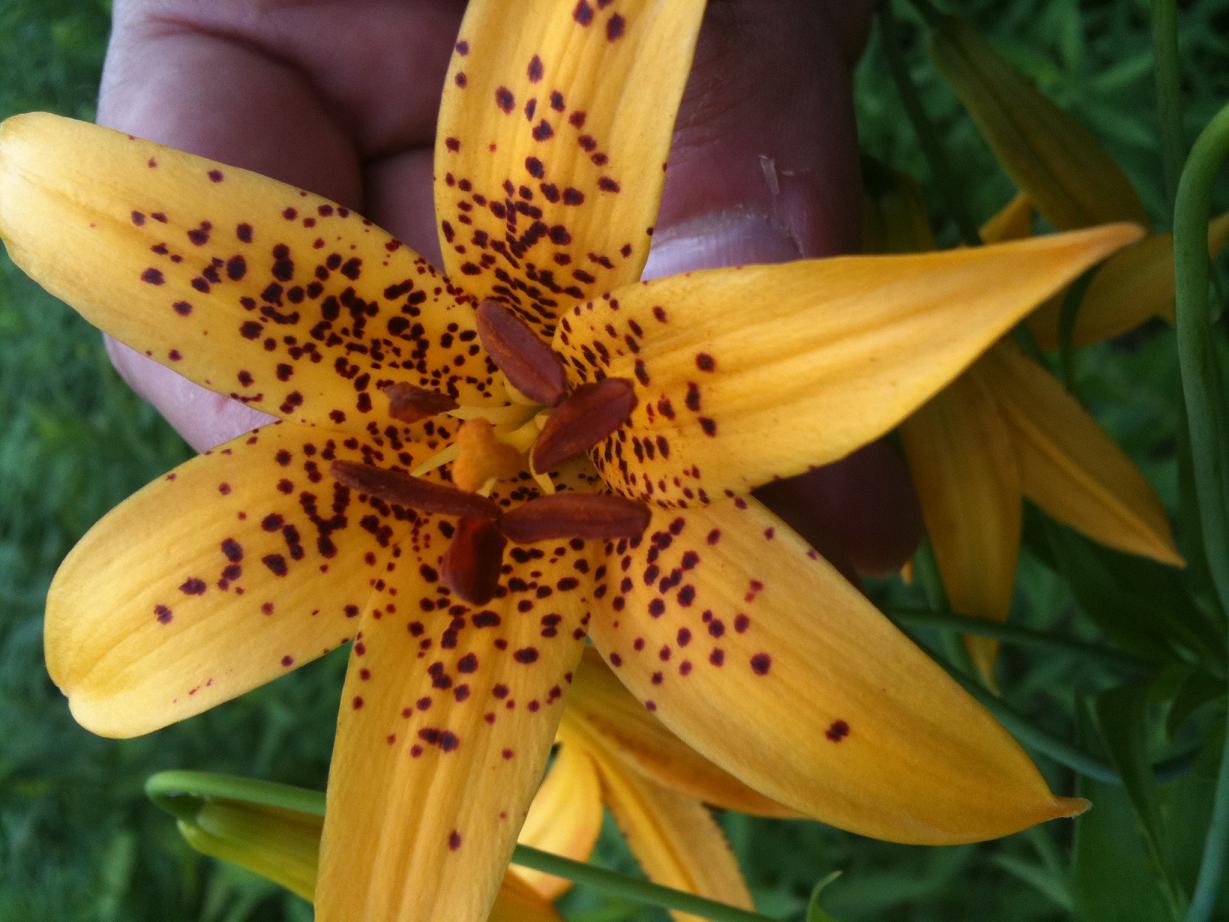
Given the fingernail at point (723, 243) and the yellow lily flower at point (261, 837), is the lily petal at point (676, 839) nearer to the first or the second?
the yellow lily flower at point (261, 837)

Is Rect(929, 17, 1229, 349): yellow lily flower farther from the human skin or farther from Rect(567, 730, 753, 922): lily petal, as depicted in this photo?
Rect(567, 730, 753, 922): lily petal

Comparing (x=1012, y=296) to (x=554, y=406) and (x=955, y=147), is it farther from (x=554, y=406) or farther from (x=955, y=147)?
(x=955, y=147)

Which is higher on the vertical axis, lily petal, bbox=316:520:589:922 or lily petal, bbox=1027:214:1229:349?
lily petal, bbox=1027:214:1229:349

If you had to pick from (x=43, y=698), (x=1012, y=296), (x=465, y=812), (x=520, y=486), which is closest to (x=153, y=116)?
(x=520, y=486)

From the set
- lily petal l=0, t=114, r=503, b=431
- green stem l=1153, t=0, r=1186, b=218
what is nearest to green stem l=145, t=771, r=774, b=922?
lily petal l=0, t=114, r=503, b=431

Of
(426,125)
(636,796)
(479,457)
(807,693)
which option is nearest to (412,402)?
(479,457)

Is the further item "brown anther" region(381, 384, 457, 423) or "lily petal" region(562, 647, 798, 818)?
"lily petal" region(562, 647, 798, 818)

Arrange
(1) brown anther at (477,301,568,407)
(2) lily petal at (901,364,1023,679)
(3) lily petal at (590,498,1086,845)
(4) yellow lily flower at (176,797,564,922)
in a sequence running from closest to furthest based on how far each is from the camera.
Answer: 1. (3) lily petal at (590,498,1086,845)
2. (1) brown anther at (477,301,568,407)
3. (4) yellow lily flower at (176,797,564,922)
4. (2) lily petal at (901,364,1023,679)

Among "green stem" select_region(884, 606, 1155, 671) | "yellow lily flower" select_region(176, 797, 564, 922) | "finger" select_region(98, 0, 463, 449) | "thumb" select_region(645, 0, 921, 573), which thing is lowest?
"yellow lily flower" select_region(176, 797, 564, 922)

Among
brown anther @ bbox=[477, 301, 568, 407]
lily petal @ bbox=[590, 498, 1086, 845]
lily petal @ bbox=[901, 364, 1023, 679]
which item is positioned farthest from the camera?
lily petal @ bbox=[901, 364, 1023, 679]
